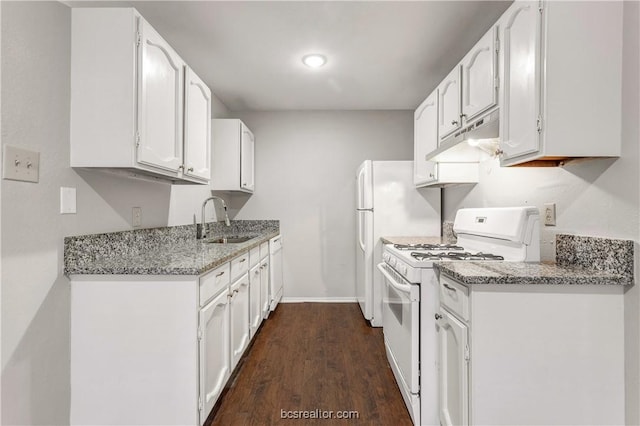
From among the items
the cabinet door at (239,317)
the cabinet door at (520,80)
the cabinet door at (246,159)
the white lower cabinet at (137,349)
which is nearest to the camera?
the cabinet door at (520,80)

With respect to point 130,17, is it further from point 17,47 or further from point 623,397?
point 623,397

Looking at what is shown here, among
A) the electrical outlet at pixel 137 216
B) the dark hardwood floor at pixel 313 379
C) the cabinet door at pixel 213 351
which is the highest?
the electrical outlet at pixel 137 216

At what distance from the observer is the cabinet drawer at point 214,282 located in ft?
4.97

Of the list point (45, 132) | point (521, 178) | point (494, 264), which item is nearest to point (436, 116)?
point (521, 178)

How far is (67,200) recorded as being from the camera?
4.91 ft

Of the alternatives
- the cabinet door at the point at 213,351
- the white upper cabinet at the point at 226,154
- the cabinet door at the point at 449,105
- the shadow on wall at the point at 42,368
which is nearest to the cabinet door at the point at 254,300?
the cabinet door at the point at 213,351

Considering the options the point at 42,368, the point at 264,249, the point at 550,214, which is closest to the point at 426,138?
the point at 550,214

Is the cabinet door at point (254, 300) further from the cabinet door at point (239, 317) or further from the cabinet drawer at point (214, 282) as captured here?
the cabinet drawer at point (214, 282)

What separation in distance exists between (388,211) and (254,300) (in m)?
1.49

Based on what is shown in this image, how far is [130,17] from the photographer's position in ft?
4.83

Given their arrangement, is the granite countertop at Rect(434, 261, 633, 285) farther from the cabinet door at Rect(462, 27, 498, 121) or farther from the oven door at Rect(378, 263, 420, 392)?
→ the cabinet door at Rect(462, 27, 498, 121)

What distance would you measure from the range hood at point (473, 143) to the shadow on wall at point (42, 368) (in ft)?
7.15

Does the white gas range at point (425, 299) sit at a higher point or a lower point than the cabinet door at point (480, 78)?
lower

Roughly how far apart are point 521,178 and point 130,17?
2270 mm
